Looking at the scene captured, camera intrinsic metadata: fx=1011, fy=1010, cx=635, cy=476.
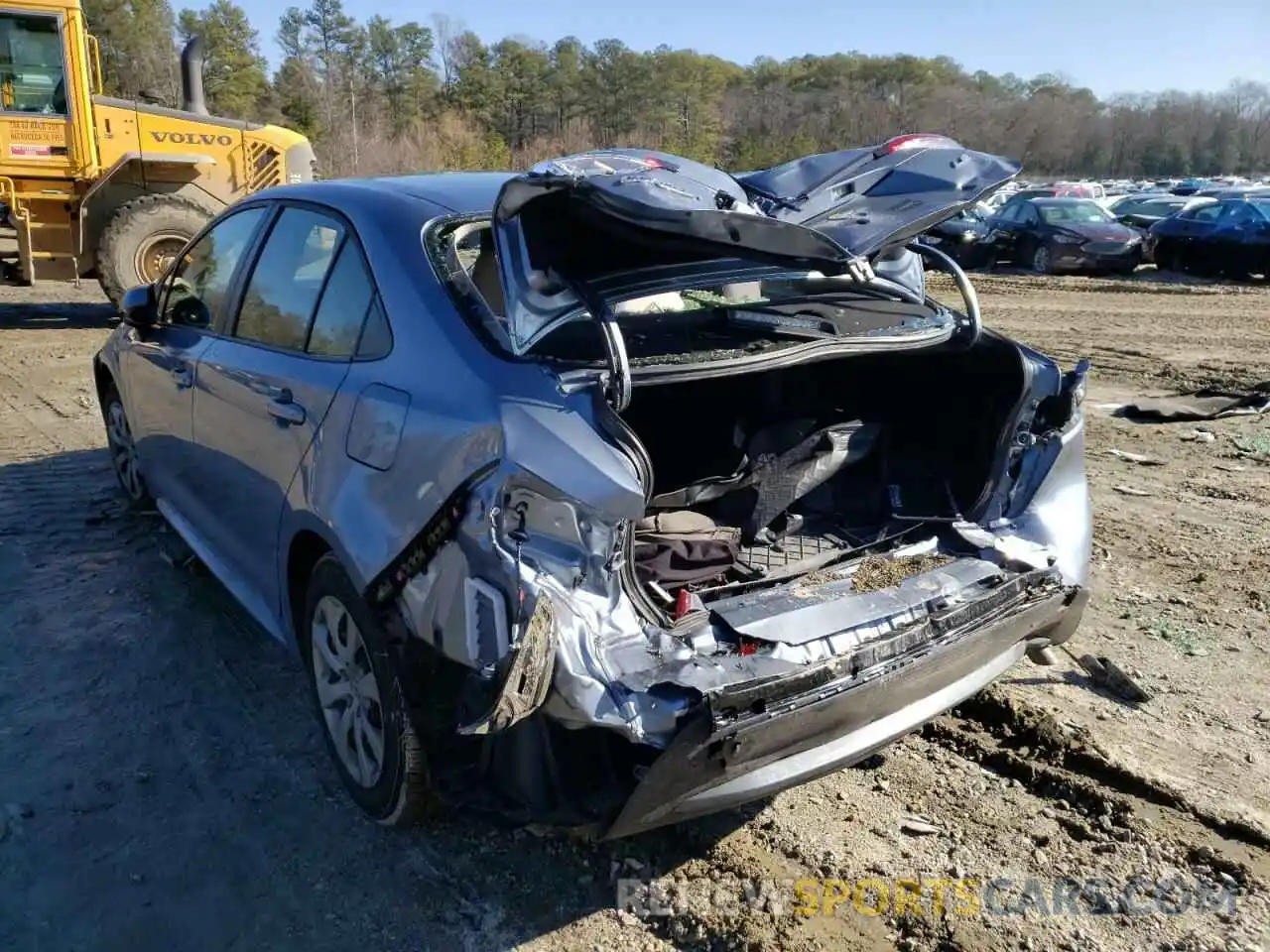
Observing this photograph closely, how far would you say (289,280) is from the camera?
3.43 metres

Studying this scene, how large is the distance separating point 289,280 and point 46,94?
32.6 feet

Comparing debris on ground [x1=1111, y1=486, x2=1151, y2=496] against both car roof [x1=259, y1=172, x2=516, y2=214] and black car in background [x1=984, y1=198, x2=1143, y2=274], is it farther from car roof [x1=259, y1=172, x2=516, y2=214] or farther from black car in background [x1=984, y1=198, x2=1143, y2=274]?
black car in background [x1=984, y1=198, x2=1143, y2=274]

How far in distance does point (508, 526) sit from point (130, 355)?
3.29m

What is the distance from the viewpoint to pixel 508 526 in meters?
2.28

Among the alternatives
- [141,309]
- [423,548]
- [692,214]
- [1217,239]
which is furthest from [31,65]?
[1217,239]

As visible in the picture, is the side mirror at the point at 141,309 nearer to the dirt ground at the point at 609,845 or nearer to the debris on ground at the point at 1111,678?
the dirt ground at the point at 609,845

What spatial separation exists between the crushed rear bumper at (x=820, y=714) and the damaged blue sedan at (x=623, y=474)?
0.01m

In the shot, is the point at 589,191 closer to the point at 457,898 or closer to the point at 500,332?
the point at 500,332

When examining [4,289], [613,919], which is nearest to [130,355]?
[613,919]

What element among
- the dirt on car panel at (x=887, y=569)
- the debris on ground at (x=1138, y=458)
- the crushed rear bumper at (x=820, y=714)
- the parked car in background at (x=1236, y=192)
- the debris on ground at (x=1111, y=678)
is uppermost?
the parked car in background at (x=1236, y=192)

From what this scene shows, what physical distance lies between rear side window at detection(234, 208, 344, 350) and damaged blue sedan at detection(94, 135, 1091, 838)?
0.06 ft

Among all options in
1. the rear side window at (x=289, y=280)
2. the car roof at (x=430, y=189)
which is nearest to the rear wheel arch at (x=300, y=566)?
the rear side window at (x=289, y=280)

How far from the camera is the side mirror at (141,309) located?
447cm

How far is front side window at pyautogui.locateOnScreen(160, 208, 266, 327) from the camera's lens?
153 inches
